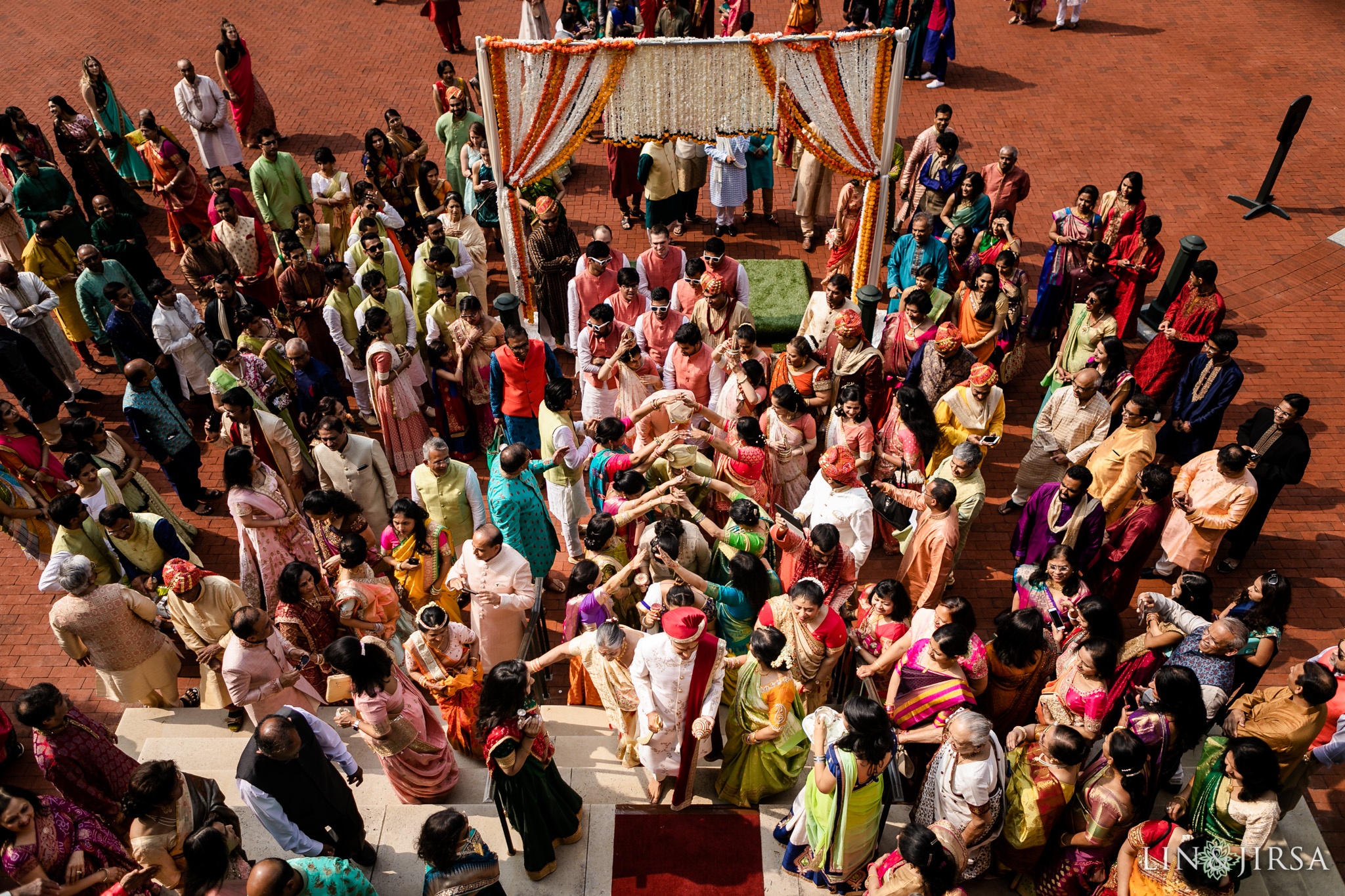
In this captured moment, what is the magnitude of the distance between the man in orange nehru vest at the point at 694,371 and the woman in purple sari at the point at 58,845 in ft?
15.2

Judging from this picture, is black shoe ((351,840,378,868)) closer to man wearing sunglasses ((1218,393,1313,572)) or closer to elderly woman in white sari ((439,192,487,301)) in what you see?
elderly woman in white sari ((439,192,487,301))

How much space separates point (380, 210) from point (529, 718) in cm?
646

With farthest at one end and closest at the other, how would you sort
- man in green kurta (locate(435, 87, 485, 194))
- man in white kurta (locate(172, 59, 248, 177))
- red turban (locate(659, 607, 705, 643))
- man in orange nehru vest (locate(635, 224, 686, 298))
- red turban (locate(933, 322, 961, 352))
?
man in white kurta (locate(172, 59, 248, 177)) → man in green kurta (locate(435, 87, 485, 194)) → man in orange nehru vest (locate(635, 224, 686, 298)) → red turban (locate(933, 322, 961, 352)) → red turban (locate(659, 607, 705, 643))

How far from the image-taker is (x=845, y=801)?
14.5 feet

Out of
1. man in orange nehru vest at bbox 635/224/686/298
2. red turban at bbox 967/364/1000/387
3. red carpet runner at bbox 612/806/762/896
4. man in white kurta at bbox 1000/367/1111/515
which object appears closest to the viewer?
red carpet runner at bbox 612/806/762/896

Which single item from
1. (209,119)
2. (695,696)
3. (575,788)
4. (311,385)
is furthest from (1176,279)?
(209,119)

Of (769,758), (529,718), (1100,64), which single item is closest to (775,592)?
(769,758)

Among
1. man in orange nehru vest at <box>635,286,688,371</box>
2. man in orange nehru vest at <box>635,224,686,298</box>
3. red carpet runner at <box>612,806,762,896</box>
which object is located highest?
man in orange nehru vest at <box>635,224,686,298</box>

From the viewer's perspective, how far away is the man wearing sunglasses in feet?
22.9

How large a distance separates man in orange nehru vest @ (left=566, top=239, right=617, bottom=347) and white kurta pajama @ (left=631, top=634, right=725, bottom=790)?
420 cm

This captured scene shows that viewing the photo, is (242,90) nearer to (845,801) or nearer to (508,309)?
(508,309)

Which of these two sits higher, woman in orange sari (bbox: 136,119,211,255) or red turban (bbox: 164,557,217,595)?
woman in orange sari (bbox: 136,119,211,255)

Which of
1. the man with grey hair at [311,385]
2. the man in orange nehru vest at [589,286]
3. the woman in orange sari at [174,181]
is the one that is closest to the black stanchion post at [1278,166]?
the man in orange nehru vest at [589,286]

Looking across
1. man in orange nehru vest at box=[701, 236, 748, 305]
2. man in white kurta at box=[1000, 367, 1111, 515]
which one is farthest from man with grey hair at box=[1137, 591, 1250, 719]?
man in orange nehru vest at box=[701, 236, 748, 305]
